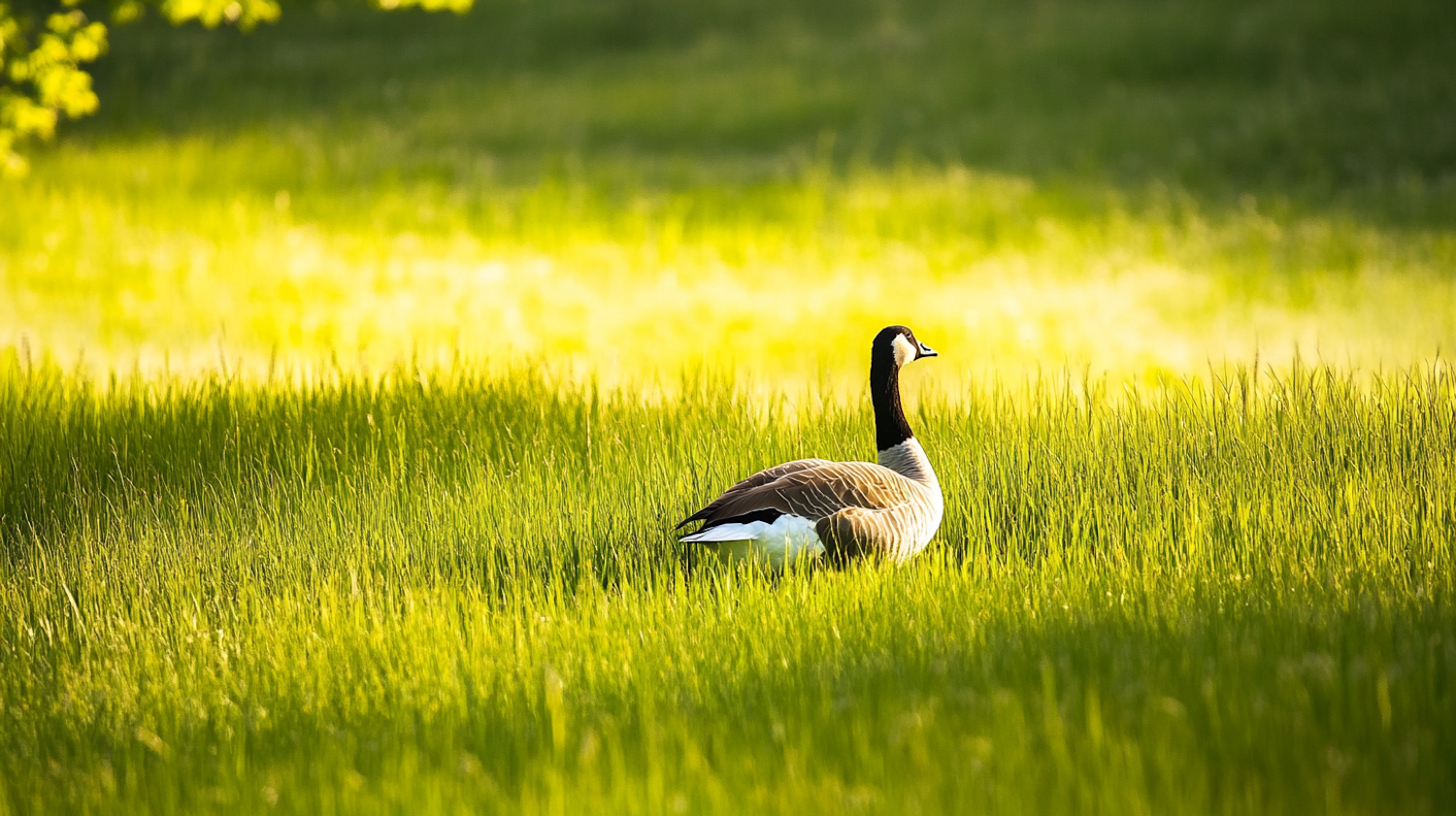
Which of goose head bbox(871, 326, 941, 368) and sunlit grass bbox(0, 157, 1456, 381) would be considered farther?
sunlit grass bbox(0, 157, 1456, 381)

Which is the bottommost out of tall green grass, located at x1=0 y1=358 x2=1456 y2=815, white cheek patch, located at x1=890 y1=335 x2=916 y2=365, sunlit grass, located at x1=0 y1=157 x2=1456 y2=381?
tall green grass, located at x1=0 y1=358 x2=1456 y2=815

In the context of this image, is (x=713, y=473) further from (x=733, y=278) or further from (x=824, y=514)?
(x=733, y=278)

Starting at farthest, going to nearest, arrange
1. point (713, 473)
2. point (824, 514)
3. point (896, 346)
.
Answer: point (713, 473)
point (896, 346)
point (824, 514)

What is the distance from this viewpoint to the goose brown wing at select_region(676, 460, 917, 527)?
5.54 meters

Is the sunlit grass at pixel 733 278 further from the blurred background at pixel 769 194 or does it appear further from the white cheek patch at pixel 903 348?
the white cheek patch at pixel 903 348

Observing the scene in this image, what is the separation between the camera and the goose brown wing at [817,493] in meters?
5.54

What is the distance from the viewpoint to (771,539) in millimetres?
5602

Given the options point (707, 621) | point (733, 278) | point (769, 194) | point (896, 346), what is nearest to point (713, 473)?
point (896, 346)

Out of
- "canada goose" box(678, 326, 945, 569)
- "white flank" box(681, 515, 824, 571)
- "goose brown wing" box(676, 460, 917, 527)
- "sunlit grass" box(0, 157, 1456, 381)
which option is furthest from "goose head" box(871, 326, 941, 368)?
"sunlit grass" box(0, 157, 1456, 381)

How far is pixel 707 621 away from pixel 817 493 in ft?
2.82

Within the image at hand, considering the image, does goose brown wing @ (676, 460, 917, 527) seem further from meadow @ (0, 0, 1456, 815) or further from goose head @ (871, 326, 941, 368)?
goose head @ (871, 326, 941, 368)

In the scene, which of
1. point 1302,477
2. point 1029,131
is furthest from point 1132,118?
point 1302,477

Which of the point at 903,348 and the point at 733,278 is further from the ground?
the point at 733,278

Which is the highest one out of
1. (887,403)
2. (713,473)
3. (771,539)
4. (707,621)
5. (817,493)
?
(887,403)
